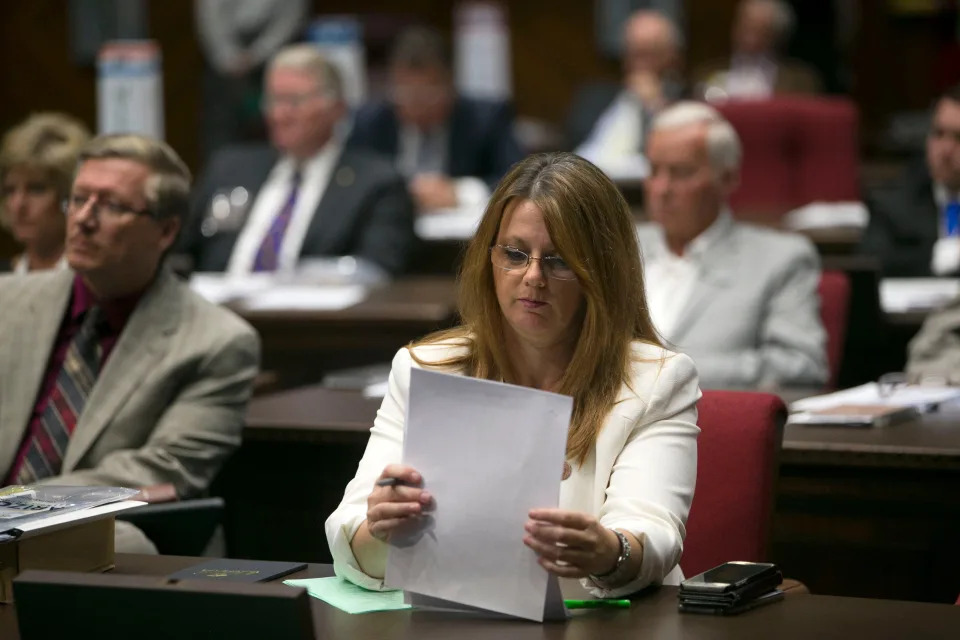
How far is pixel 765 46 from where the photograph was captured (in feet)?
33.5

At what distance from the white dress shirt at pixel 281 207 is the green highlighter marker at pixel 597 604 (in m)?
4.14

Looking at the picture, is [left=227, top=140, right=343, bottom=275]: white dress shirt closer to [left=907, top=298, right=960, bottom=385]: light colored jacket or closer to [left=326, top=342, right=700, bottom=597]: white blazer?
[left=907, top=298, right=960, bottom=385]: light colored jacket

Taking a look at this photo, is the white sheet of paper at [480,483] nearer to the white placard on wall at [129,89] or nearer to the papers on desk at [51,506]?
the papers on desk at [51,506]

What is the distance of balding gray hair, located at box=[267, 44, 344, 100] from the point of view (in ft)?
21.5

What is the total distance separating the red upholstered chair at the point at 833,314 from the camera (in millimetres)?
4301

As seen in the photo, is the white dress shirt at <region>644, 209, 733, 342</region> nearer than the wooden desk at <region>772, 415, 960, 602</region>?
No

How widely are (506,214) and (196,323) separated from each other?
1182mm

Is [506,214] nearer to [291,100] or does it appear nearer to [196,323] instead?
[196,323]

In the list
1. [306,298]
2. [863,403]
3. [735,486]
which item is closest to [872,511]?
[863,403]

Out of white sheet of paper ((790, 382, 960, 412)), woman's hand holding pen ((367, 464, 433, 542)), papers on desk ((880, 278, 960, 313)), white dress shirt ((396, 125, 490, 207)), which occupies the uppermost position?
white dress shirt ((396, 125, 490, 207))

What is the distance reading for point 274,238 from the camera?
621cm

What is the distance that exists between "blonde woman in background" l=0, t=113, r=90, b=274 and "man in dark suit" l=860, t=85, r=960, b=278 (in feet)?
10.6

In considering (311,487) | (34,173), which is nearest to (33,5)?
(34,173)

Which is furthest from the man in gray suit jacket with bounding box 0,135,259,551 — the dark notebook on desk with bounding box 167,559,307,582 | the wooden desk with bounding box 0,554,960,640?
the wooden desk with bounding box 0,554,960,640
